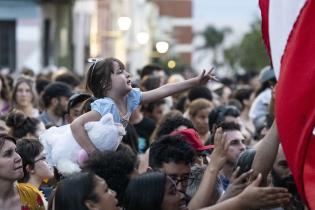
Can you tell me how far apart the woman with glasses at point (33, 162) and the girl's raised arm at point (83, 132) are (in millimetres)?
741

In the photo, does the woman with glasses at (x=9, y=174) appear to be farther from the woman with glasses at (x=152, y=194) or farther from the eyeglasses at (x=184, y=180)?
the woman with glasses at (x=152, y=194)

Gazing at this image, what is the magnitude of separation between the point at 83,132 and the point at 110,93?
1.28 ft

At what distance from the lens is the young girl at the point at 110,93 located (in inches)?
324

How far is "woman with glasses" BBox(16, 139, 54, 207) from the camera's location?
29.5 ft

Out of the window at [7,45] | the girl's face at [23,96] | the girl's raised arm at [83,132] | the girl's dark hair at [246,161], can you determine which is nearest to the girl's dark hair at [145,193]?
the girl's dark hair at [246,161]

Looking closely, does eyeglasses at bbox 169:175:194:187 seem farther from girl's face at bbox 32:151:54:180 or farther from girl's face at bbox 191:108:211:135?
girl's face at bbox 191:108:211:135

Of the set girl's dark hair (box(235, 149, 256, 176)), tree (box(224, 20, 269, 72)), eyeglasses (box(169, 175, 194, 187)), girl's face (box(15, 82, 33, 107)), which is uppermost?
girl's dark hair (box(235, 149, 256, 176))

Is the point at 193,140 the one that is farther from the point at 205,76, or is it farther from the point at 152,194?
the point at 152,194

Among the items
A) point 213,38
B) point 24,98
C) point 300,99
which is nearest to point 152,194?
point 300,99

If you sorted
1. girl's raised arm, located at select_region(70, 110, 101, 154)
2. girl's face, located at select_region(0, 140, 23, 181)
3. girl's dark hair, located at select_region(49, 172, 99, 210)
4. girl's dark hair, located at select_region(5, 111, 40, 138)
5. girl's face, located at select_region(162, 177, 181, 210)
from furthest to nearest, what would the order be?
girl's dark hair, located at select_region(5, 111, 40, 138), girl's raised arm, located at select_region(70, 110, 101, 154), girl's face, located at select_region(0, 140, 23, 181), girl's face, located at select_region(162, 177, 181, 210), girl's dark hair, located at select_region(49, 172, 99, 210)

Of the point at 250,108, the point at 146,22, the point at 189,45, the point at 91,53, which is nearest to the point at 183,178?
the point at 250,108

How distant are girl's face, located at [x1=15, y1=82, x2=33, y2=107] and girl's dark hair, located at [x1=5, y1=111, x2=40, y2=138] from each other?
139 inches

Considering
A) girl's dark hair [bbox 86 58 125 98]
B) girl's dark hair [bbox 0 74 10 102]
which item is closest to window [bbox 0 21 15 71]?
girl's dark hair [bbox 0 74 10 102]

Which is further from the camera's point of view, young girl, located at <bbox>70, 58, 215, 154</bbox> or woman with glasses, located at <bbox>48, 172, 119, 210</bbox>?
young girl, located at <bbox>70, 58, 215, 154</bbox>
